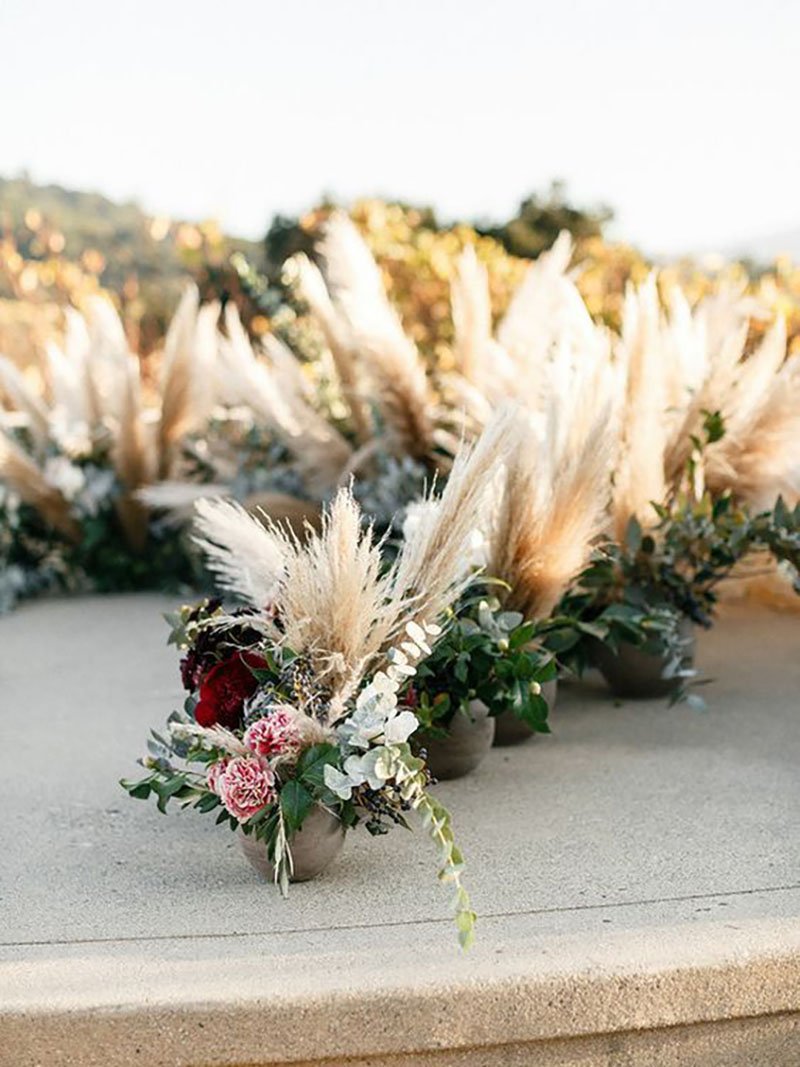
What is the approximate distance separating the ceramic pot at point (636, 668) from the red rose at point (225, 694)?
1167mm

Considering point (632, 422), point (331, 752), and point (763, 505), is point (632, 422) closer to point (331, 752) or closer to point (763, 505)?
point (763, 505)

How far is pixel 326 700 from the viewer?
7.02ft

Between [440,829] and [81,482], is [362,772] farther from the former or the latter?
[81,482]

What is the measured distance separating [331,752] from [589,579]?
116cm

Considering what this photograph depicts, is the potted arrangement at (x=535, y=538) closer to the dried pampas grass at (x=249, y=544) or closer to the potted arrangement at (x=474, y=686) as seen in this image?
the potted arrangement at (x=474, y=686)

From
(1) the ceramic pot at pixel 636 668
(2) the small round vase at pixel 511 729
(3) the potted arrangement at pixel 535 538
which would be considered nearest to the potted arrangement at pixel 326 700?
(3) the potted arrangement at pixel 535 538

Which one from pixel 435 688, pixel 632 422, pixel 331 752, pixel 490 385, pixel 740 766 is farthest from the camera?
pixel 490 385

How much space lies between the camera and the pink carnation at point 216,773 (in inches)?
80.9

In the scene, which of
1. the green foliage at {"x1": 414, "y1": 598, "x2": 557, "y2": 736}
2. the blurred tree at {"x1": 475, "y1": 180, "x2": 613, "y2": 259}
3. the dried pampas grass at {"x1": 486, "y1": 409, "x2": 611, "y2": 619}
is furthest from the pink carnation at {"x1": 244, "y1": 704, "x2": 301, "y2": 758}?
the blurred tree at {"x1": 475, "y1": 180, "x2": 613, "y2": 259}

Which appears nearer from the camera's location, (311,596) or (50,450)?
(311,596)

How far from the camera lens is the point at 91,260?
35.2 feet

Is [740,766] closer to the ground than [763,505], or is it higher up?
closer to the ground

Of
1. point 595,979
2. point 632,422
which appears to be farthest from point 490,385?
point 595,979

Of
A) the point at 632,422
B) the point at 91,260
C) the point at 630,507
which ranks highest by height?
the point at 632,422
